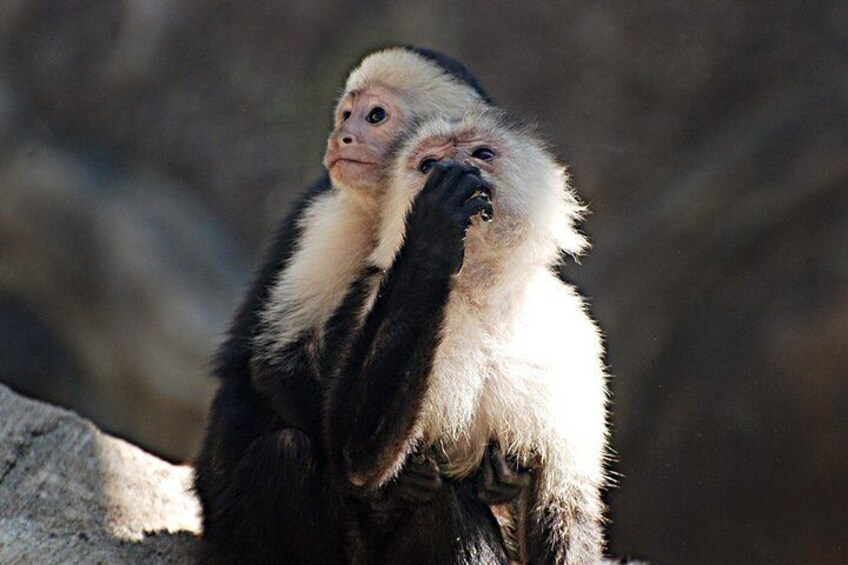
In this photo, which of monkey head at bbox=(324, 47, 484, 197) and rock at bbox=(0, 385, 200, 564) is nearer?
monkey head at bbox=(324, 47, 484, 197)

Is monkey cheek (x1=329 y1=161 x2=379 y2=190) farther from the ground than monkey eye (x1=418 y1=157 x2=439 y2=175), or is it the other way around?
monkey eye (x1=418 y1=157 x2=439 y2=175)

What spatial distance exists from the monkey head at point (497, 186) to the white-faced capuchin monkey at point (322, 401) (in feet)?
0.98

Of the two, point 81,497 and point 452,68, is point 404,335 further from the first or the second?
point 81,497

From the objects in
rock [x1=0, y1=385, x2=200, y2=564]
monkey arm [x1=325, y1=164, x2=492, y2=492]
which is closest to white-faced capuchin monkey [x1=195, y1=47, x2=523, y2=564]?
monkey arm [x1=325, y1=164, x2=492, y2=492]

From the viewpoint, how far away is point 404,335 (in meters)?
3.46

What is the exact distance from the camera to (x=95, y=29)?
7.30m

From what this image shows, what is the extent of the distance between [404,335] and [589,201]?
10.9 ft

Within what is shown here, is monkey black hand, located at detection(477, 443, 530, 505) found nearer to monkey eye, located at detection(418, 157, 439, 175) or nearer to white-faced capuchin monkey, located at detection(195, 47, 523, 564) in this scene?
white-faced capuchin monkey, located at detection(195, 47, 523, 564)

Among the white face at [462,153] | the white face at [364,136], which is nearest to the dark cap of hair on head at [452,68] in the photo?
the white face at [364,136]

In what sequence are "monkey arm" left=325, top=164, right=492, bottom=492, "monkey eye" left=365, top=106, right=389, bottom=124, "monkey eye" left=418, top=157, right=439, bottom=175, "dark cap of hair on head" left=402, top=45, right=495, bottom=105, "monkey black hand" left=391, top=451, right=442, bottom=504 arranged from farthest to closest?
"dark cap of hair on head" left=402, top=45, right=495, bottom=105
"monkey eye" left=365, top=106, right=389, bottom=124
"monkey eye" left=418, top=157, right=439, bottom=175
"monkey black hand" left=391, top=451, right=442, bottom=504
"monkey arm" left=325, top=164, right=492, bottom=492

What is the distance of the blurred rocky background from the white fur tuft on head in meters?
2.19

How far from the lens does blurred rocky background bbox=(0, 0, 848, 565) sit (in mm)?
6090

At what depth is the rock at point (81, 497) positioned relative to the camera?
14.7 feet

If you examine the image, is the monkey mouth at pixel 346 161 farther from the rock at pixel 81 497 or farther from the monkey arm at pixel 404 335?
the rock at pixel 81 497
